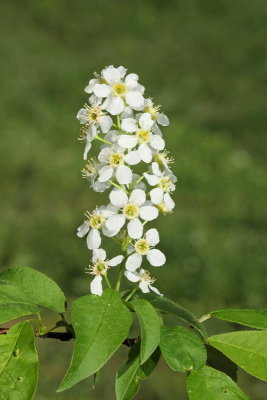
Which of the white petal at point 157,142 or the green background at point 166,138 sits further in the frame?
the green background at point 166,138

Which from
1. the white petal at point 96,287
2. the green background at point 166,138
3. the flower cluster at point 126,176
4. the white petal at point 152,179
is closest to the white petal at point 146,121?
the flower cluster at point 126,176

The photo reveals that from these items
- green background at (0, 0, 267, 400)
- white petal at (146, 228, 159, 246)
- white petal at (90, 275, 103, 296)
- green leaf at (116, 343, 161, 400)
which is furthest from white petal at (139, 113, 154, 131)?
green background at (0, 0, 267, 400)

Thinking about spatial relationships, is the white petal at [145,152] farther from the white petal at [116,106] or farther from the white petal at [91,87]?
the white petal at [91,87]

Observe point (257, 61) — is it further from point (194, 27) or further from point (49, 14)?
point (49, 14)

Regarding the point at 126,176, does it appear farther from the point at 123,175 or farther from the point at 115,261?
the point at 115,261

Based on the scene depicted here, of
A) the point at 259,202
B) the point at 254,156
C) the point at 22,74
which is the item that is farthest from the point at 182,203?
the point at 22,74

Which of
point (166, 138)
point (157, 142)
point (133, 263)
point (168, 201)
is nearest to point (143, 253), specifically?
point (133, 263)

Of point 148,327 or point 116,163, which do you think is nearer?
point 148,327
